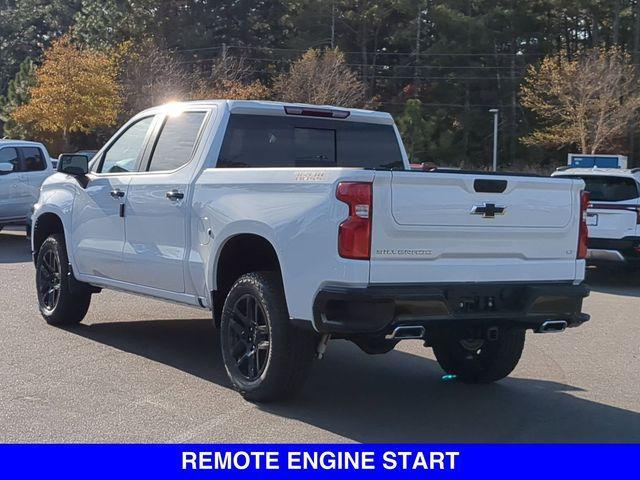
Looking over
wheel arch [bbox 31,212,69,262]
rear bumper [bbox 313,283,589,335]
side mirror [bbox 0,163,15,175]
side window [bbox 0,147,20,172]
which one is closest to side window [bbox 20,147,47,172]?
side window [bbox 0,147,20,172]

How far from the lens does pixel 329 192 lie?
527 cm

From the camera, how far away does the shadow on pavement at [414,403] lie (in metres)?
5.62

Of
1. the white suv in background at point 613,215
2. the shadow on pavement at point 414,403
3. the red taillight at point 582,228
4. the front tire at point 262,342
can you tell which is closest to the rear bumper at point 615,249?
the white suv in background at point 613,215

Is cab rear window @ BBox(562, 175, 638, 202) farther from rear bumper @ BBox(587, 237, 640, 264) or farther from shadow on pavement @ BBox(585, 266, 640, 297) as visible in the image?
shadow on pavement @ BBox(585, 266, 640, 297)

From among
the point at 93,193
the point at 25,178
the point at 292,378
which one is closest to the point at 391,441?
the point at 292,378

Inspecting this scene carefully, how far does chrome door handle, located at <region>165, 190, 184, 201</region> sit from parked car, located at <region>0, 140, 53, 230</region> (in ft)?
35.2

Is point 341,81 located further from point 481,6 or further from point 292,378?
point 292,378

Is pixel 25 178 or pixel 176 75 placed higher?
pixel 176 75

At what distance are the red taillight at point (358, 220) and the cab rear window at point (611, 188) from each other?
875cm

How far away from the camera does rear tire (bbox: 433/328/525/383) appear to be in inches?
265

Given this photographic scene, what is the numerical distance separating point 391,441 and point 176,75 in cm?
3835

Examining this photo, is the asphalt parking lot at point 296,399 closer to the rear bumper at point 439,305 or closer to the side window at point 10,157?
the rear bumper at point 439,305

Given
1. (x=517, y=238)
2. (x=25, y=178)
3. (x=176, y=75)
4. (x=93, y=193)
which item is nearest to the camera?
(x=517, y=238)

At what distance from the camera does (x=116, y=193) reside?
751 cm
